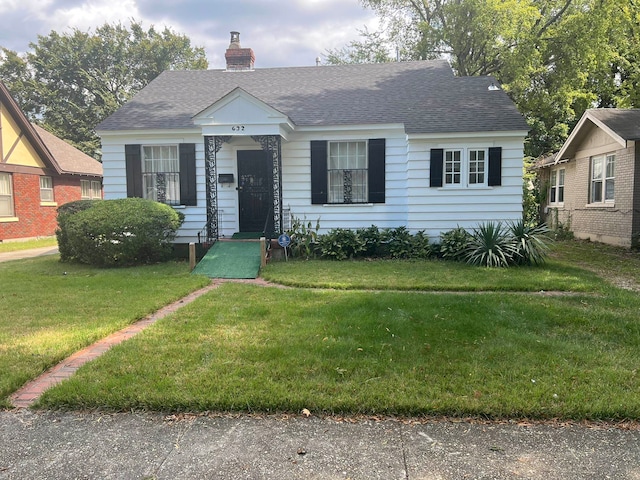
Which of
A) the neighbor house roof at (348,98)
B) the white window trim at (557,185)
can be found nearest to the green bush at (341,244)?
the neighbor house roof at (348,98)

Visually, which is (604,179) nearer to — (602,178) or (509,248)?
(602,178)

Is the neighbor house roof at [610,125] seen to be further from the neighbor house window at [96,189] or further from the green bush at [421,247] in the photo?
Answer: the neighbor house window at [96,189]

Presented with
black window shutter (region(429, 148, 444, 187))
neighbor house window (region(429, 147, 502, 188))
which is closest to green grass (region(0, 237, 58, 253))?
black window shutter (region(429, 148, 444, 187))

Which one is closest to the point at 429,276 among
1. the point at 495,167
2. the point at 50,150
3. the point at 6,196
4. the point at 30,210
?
the point at 495,167

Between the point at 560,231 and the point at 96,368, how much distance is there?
57.9 feet

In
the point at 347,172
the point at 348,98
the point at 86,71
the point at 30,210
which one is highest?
the point at 86,71

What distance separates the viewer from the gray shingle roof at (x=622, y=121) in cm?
1259

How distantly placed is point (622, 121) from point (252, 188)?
1110cm

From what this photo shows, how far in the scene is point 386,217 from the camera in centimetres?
1183

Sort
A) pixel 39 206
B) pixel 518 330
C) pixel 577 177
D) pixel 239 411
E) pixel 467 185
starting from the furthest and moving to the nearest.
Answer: pixel 39 206
pixel 577 177
pixel 467 185
pixel 518 330
pixel 239 411

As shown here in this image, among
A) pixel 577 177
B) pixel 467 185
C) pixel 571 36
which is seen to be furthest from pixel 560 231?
→ pixel 467 185

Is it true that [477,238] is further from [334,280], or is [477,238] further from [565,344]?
[565,344]

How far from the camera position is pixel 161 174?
1220 cm

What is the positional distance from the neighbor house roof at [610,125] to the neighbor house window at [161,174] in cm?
1200
